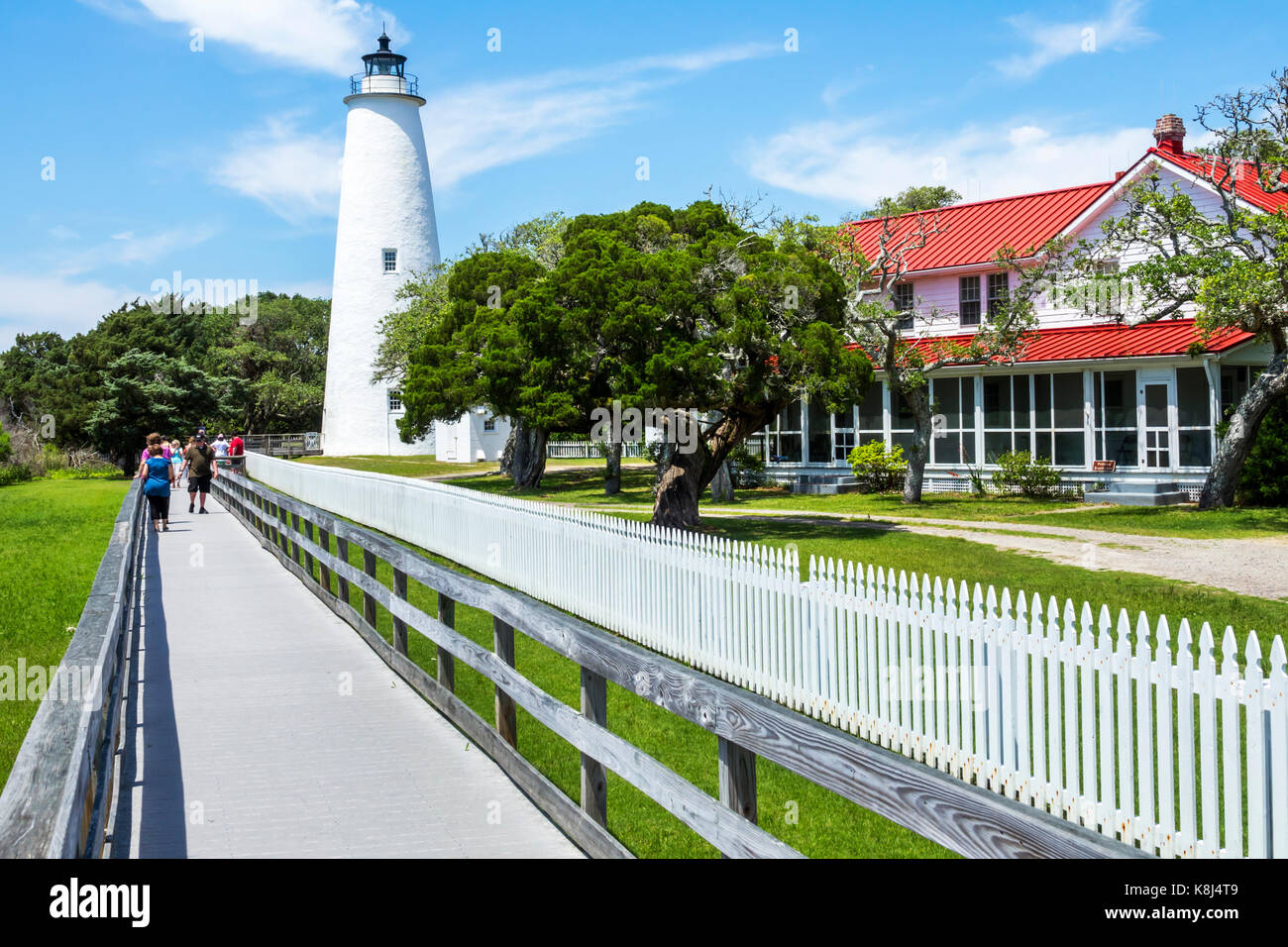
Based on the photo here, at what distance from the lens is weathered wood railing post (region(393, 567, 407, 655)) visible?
9062mm

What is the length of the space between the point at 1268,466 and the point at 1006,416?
7.53 meters

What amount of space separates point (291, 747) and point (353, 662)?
2.46 m

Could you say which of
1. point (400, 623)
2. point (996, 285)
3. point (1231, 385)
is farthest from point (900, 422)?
point (400, 623)

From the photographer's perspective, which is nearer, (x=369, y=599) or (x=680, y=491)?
(x=369, y=599)

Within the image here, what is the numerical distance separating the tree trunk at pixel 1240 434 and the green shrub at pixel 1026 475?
4.25 metres

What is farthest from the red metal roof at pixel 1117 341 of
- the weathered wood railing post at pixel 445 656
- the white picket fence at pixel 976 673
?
the weathered wood railing post at pixel 445 656

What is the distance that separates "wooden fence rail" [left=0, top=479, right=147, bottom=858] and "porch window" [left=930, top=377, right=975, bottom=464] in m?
28.2

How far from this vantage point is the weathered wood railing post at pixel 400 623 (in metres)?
9.06

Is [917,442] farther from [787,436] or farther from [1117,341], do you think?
[787,436]

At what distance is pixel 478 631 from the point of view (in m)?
12.1

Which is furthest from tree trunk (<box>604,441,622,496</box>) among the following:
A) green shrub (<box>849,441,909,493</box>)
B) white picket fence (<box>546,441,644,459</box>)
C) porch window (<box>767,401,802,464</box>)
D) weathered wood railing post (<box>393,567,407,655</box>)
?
weathered wood railing post (<box>393,567,407,655</box>)

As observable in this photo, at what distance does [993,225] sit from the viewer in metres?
35.4

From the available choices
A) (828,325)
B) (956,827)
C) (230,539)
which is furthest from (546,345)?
(956,827)
